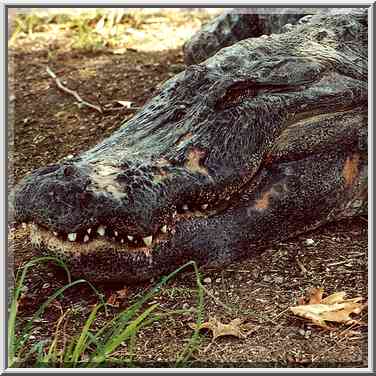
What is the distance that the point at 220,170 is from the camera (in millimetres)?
3461

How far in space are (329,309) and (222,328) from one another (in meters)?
0.45

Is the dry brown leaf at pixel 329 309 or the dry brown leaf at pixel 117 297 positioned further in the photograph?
the dry brown leaf at pixel 117 297

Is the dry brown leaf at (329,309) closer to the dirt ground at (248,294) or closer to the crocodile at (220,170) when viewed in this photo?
the dirt ground at (248,294)

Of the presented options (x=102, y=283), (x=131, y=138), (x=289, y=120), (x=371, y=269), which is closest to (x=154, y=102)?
(x=131, y=138)

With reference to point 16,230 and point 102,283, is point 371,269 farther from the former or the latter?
point 16,230

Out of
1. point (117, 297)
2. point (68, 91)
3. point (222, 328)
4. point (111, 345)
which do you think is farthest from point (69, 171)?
point (68, 91)

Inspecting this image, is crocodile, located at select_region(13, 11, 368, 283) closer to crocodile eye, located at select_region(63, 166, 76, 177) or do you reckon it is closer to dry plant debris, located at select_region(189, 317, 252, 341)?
crocodile eye, located at select_region(63, 166, 76, 177)

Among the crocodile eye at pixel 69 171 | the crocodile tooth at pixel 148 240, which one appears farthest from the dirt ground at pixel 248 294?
the crocodile eye at pixel 69 171

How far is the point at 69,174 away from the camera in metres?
3.23

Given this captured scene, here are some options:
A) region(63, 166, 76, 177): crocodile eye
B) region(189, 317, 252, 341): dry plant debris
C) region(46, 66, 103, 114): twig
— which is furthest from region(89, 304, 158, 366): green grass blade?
region(46, 66, 103, 114): twig

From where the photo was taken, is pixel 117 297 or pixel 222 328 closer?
pixel 222 328

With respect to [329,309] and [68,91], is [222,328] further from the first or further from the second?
[68,91]

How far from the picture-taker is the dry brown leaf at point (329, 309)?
3.23 m

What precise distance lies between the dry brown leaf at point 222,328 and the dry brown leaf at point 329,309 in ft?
0.86
